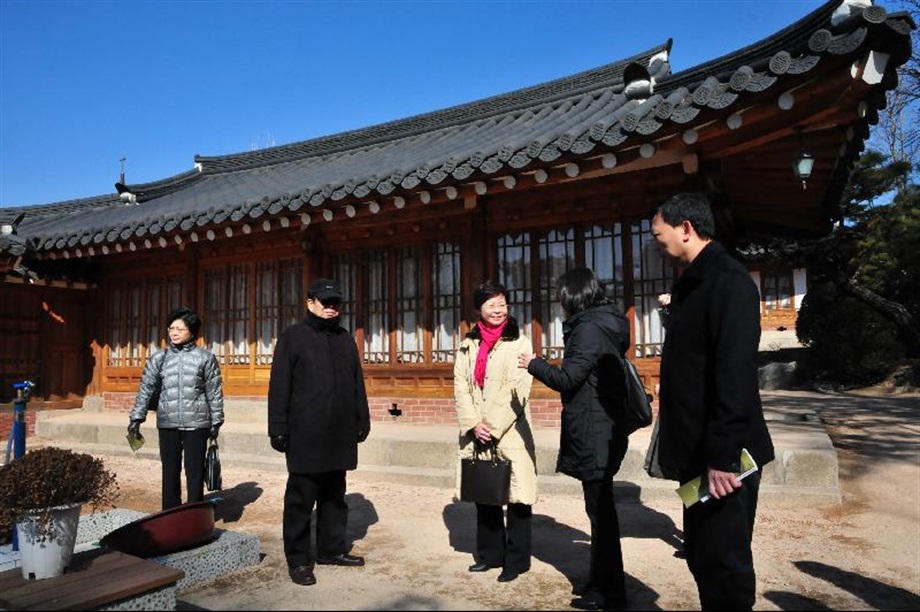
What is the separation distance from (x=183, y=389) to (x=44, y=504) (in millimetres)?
1884

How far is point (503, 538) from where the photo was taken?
396cm

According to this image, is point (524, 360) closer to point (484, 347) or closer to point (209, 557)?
point (484, 347)

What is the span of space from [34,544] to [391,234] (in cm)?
595

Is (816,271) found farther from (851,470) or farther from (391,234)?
(391,234)

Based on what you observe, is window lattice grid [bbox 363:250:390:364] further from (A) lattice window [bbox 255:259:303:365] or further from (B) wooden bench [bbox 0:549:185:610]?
(B) wooden bench [bbox 0:549:185:610]

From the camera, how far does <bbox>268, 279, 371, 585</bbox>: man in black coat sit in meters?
3.86

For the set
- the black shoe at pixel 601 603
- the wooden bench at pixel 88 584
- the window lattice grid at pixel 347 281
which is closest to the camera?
the wooden bench at pixel 88 584

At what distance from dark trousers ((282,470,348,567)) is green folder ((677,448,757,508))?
245cm

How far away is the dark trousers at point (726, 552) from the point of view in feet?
6.99

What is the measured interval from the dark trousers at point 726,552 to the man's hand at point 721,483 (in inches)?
2.5

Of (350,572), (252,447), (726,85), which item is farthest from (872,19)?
(252,447)

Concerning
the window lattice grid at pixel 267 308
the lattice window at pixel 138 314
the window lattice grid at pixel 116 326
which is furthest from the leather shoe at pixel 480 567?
the window lattice grid at pixel 116 326

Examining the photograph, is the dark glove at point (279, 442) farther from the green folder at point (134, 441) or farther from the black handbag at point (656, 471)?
the black handbag at point (656, 471)

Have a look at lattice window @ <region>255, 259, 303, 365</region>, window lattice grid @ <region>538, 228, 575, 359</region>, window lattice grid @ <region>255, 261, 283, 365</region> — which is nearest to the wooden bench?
window lattice grid @ <region>538, 228, 575, 359</region>
